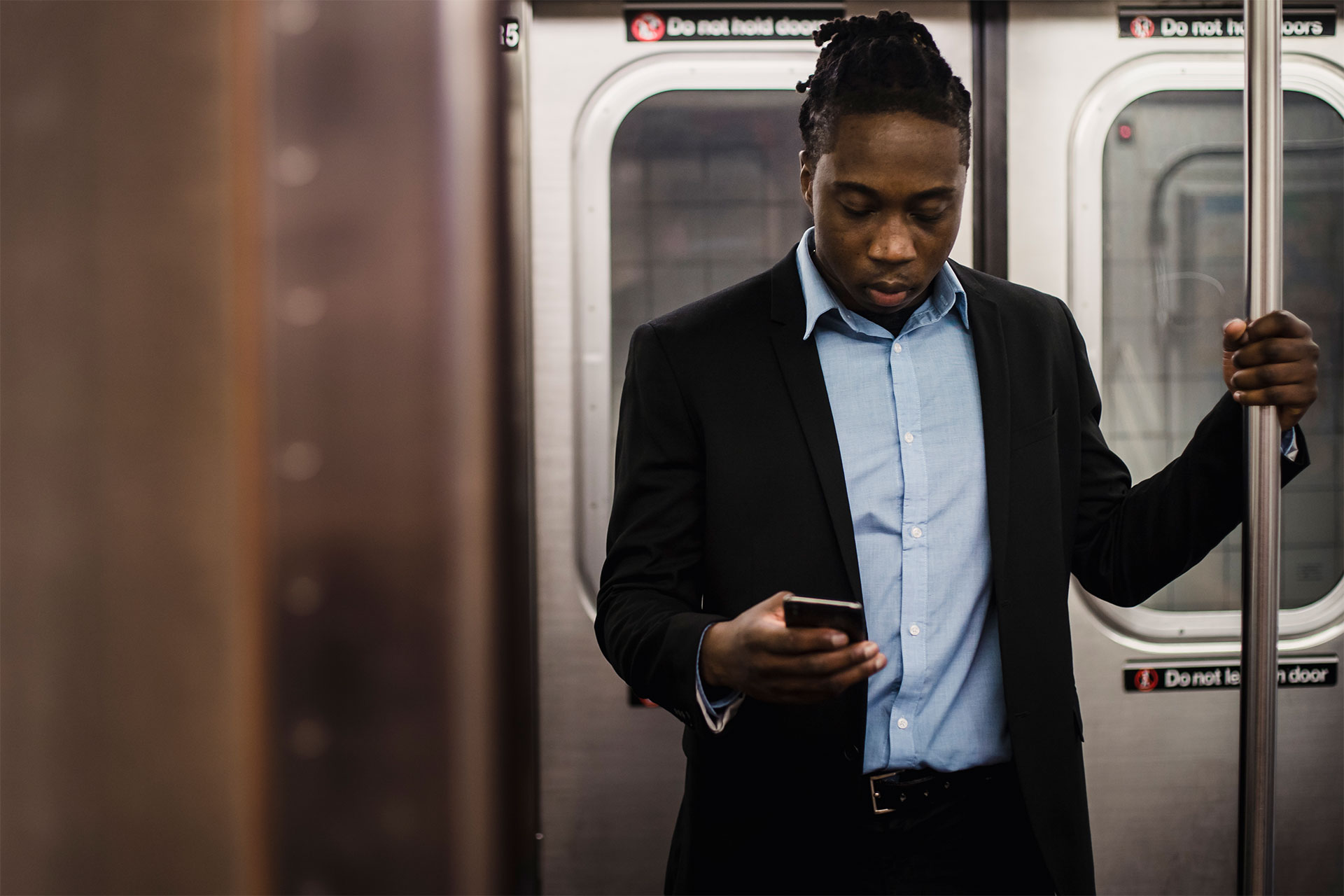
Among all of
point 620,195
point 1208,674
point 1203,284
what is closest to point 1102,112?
point 1203,284

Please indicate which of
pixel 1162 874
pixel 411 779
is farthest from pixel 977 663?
pixel 1162 874

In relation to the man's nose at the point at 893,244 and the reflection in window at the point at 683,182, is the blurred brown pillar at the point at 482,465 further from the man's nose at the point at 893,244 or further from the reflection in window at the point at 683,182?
the man's nose at the point at 893,244

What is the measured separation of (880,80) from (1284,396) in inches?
25.7

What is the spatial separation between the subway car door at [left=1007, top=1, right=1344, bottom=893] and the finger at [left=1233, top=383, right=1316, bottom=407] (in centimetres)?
115

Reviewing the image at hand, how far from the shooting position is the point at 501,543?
6.64 ft

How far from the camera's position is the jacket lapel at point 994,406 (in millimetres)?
1248

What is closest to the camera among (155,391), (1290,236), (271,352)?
(155,391)

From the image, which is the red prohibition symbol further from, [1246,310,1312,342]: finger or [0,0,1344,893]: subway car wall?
[1246,310,1312,342]: finger

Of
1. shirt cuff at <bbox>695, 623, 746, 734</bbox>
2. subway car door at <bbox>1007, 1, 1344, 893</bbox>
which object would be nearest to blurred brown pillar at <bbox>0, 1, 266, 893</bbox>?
shirt cuff at <bbox>695, 623, 746, 734</bbox>

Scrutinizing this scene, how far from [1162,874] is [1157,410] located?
117 centimetres

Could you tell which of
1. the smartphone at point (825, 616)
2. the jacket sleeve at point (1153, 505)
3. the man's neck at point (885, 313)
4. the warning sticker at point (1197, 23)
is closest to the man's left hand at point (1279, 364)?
the jacket sleeve at point (1153, 505)

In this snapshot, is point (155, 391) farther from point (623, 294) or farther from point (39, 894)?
point (623, 294)

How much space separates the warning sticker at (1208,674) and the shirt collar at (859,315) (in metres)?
1.33

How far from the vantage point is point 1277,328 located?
104cm
